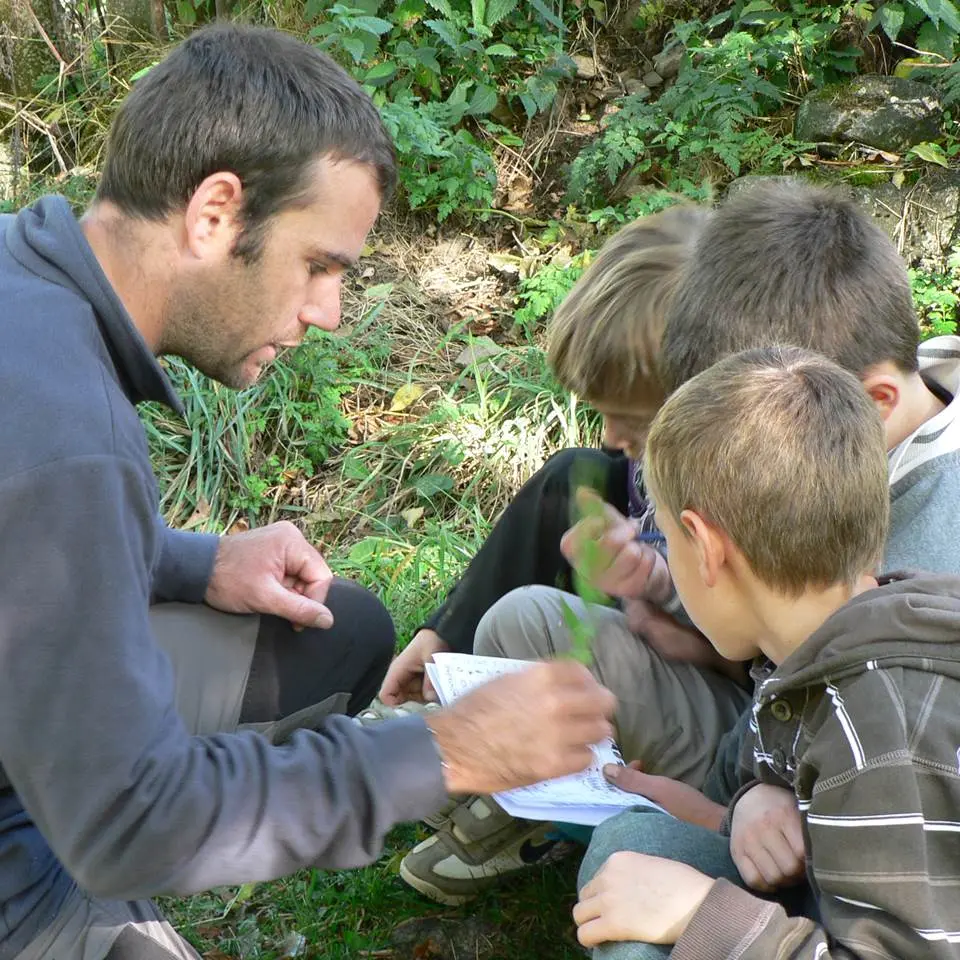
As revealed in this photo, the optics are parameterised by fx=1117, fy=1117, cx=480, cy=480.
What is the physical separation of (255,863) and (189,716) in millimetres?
807

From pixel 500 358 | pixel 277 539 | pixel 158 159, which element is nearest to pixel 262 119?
pixel 158 159

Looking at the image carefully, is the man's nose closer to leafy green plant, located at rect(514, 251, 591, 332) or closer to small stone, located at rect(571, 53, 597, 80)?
leafy green plant, located at rect(514, 251, 591, 332)

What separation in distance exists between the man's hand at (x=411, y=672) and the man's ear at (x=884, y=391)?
1323 millimetres

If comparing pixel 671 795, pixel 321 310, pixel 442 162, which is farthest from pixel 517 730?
pixel 442 162

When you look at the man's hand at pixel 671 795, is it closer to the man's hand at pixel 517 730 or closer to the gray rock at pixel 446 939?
the man's hand at pixel 517 730

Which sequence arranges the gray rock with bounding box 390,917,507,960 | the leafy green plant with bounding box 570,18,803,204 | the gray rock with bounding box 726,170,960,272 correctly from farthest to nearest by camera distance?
the leafy green plant with bounding box 570,18,803,204 → the gray rock with bounding box 726,170,960,272 → the gray rock with bounding box 390,917,507,960

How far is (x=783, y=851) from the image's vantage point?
176 cm

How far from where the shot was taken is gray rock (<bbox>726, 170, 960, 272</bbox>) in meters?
4.77

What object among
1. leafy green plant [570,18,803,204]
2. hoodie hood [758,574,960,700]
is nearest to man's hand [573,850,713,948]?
hoodie hood [758,574,960,700]

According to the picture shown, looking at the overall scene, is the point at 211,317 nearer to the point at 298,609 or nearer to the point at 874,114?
the point at 298,609

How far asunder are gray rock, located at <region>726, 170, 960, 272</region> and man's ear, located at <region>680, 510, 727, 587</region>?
339 cm

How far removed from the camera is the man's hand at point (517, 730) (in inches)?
68.0

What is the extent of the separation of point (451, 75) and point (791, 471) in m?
4.70

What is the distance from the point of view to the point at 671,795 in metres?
2.25
